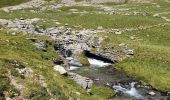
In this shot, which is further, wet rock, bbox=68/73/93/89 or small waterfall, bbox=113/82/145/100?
small waterfall, bbox=113/82/145/100

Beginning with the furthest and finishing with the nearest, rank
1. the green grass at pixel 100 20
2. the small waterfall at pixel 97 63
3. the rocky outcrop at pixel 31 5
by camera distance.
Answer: the rocky outcrop at pixel 31 5 < the green grass at pixel 100 20 < the small waterfall at pixel 97 63

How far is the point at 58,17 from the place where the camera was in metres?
77.9

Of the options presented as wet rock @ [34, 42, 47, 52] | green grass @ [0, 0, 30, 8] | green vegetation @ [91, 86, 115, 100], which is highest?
wet rock @ [34, 42, 47, 52]

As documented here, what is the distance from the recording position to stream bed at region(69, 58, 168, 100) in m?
44.3

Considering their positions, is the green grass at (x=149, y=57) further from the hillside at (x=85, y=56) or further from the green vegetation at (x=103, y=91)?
the green vegetation at (x=103, y=91)

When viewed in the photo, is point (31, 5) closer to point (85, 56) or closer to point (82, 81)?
point (85, 56)

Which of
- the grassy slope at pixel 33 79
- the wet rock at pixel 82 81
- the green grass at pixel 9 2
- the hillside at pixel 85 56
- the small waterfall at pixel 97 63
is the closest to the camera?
the grassy slope at pixel 33 79

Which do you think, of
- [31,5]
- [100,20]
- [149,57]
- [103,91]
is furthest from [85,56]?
[31,5]

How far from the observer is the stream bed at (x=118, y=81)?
44.3 metres

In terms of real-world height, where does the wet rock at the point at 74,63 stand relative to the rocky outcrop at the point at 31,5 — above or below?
above

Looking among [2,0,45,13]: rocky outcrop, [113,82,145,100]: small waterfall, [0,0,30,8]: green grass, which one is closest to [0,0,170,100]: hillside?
[113,82,145,100]: small waterfall

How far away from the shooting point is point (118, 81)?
4816cm

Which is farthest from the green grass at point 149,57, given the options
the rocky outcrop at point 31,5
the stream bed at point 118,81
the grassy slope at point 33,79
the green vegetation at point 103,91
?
the rocky outcrop at point 31,5

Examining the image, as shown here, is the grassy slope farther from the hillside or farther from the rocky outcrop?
the rocky outcrop
